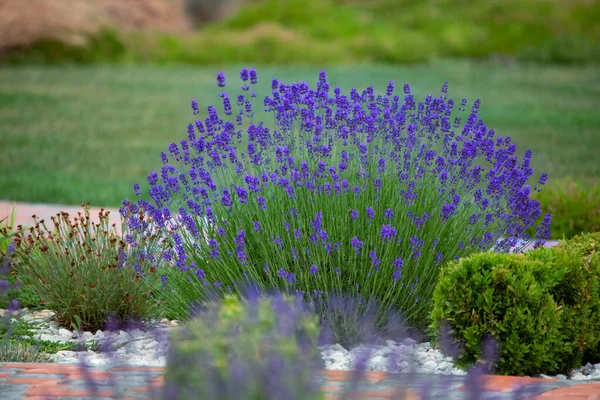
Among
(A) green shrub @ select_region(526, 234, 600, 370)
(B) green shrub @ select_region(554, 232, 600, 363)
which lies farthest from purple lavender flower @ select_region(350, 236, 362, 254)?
(B) green shrub @ select_region(554, 232, 600, 363)

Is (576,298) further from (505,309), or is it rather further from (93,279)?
(93,279)

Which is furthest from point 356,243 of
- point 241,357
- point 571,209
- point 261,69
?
point 261,69

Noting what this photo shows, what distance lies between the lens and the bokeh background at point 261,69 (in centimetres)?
1036

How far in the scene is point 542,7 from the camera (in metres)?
22.2

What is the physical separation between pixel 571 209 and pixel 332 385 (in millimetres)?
4747

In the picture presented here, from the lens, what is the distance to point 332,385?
308cm

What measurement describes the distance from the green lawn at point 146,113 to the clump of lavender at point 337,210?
4.29m

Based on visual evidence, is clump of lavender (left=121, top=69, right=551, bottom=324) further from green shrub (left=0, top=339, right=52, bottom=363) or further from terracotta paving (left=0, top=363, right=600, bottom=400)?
terracotta paving (left=0, top=363, right=600, bottom=400)

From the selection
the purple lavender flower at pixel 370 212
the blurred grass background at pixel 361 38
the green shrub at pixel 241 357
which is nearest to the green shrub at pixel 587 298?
the purple lavender flower at pixel 370 212

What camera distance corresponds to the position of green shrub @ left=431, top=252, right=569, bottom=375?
3.72 m

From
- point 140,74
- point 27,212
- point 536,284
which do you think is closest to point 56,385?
point 536,284

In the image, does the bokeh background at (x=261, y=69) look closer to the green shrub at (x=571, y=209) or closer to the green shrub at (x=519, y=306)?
the green shrub at (x=571, y=209)

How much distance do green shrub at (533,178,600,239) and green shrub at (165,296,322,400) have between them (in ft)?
15.7

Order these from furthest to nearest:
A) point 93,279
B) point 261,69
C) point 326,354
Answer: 1. point 261,69
2. point 93,279
3. point 326,354
